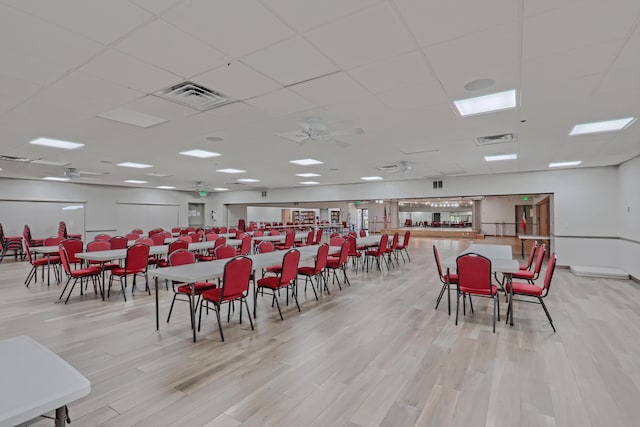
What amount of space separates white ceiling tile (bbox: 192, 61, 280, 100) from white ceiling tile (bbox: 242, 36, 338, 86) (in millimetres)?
123

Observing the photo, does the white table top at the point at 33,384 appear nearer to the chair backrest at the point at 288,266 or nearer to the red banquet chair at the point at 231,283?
the red banquet chair at the point at 231,283

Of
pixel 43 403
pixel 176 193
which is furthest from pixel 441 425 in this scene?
pixel 176 193

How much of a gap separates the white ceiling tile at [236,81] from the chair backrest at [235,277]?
1918mm

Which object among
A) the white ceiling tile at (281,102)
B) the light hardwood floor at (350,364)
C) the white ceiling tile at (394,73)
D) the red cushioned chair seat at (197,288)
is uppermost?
the white ceiling tile at (394,73)

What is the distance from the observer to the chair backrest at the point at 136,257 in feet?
18.0

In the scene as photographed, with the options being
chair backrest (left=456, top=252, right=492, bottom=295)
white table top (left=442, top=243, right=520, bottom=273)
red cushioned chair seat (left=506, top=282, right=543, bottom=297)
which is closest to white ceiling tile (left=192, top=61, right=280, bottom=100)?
chair backrest (left=456, top=252, right=492, bottom=295)

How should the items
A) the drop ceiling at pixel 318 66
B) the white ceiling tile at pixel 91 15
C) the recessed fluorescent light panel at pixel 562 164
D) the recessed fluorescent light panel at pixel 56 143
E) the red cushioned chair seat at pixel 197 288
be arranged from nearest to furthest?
the white ceiling tile at pixel 91 15
the drop ceiling at pixel 318 66
the red cushioned chair seat at pixel 197 288
the recessed fluorescent light panel at pixel 56 143
the recessed fluorescent light panel at pixel 562 164

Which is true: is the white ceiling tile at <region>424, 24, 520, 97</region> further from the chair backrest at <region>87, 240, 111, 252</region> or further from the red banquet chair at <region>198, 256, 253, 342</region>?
the chair backrest at <region>87, 240, 111, 252</region>

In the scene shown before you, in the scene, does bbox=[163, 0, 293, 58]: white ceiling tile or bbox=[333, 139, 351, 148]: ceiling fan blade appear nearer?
bbox=[163, 0, 293, 58]: white ceiling tile

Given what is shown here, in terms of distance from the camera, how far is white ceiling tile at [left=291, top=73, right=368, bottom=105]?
10.6ft

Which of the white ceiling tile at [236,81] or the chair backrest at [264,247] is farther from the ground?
the white ceiling tile at [236,81]

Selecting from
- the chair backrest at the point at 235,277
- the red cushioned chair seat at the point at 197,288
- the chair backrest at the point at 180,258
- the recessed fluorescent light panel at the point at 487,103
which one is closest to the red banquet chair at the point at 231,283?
the chair backrest at the point at 235,277

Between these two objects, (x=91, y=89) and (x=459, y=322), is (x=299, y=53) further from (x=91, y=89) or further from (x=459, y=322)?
(x=459, y=322)

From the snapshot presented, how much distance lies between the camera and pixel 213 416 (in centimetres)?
233
